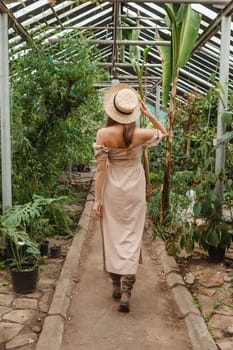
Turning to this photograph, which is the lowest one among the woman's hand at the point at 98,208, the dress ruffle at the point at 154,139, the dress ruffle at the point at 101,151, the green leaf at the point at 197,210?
the green leaf at the point at 197,210

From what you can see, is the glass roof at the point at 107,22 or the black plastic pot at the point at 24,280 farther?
the glass roof at the point at 107,22

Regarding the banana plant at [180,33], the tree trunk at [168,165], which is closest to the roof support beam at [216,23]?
the banana plant at [180,33]

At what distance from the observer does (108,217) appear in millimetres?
3797

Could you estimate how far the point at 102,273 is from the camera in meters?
4.80

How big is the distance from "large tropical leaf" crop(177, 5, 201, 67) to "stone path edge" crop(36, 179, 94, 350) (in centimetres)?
274

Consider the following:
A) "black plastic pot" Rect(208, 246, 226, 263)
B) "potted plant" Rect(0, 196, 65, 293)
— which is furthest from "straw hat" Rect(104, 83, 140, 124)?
"black plastic pot" Rect(208, 246, 226, 263)

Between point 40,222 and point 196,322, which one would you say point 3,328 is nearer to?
point 196,322

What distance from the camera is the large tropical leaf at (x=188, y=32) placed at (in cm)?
545

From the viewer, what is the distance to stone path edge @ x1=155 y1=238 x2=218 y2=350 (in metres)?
3.17

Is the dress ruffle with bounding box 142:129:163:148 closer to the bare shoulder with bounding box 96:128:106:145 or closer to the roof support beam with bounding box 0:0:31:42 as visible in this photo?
the bare shoulder with bounding box 96:128:106:145

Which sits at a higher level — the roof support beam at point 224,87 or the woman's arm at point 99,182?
the roof support beam at point 224,87

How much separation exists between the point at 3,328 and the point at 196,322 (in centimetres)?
150

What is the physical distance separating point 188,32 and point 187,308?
343cm

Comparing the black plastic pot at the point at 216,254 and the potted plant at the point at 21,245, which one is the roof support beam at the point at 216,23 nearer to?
the black plastic pot at the point at 216,254
